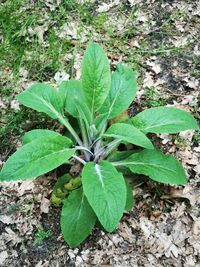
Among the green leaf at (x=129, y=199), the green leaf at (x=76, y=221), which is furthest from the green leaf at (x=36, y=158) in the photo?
the green leaf at (x=129, y=199)

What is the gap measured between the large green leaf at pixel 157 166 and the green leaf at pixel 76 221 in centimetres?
52

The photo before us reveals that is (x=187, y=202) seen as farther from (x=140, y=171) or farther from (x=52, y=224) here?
(x=52, y=224)

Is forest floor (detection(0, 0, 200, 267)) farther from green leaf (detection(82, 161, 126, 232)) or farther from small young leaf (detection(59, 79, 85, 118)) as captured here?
green leaf (detection(82, 161, 126, 232))

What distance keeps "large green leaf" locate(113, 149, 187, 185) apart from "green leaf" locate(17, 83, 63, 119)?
0.78m

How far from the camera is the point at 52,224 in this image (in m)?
3.79

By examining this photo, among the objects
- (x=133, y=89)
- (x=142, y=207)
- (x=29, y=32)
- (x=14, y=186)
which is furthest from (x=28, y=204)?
(x=29, y=32)

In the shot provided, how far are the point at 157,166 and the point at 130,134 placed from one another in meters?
0.44

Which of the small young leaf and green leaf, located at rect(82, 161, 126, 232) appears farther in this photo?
the small young leaf

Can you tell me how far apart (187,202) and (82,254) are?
3.59 feet

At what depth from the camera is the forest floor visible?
3.63 meters

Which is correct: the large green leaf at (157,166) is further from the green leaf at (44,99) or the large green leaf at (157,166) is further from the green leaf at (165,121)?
the green leaf at (44,99)

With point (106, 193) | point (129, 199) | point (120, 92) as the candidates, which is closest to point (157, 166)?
point (129, 199)

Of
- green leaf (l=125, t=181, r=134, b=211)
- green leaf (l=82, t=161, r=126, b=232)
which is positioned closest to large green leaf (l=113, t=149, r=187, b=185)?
green leaf (l=125, t=181, r=134, b=211)

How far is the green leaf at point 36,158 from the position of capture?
10.2 ft
